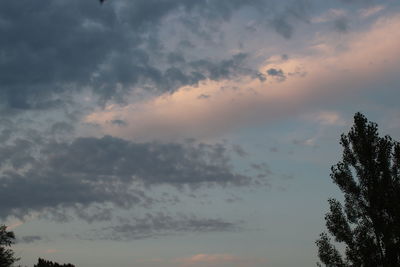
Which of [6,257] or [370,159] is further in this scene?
[6,257]

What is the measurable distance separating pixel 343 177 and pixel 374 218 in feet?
12.1

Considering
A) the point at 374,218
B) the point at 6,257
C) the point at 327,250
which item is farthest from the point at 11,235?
the point at 374,218

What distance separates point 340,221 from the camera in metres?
33.1

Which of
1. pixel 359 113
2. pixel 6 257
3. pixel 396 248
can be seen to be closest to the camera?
pixel 396 248

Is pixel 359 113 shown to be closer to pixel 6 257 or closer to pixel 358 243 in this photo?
pixel 358 243

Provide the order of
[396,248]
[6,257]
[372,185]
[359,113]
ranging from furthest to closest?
[6,257]
[359,113]
[372,185]
[396,248]

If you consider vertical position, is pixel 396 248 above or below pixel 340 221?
below

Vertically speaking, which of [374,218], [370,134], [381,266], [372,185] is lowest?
[381,266]

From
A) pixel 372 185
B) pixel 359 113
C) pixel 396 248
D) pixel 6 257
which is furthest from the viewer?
pixel 6 257

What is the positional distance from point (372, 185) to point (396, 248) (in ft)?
14.8

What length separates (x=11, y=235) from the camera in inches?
2425

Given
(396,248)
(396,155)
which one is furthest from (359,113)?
(396,248)

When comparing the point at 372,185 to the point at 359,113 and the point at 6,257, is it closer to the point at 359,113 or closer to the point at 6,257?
the point at 359,113

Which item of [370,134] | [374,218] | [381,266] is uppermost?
[370,134]
